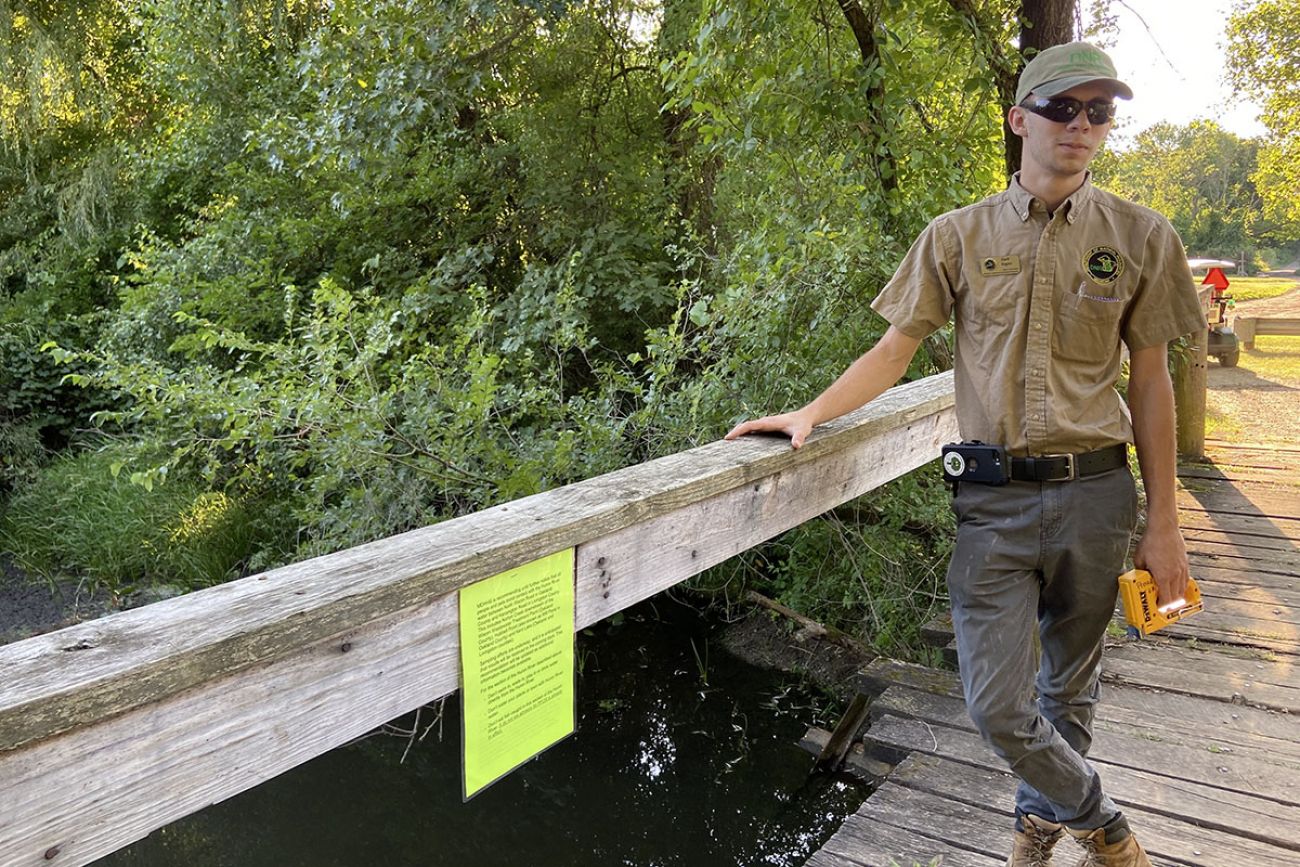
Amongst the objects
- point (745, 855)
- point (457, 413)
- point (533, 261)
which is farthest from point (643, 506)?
point (533, 261)

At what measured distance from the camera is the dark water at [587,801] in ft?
15.3

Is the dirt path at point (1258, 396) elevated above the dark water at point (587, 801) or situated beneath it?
elevated above

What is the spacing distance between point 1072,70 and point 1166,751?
7.18ft

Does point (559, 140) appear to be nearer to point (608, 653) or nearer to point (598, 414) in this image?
point (598, 414)

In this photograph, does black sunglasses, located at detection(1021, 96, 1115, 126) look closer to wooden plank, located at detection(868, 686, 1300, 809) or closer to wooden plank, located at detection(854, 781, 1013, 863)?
wooden plank, located at detection(854, 781, 1013, 863)

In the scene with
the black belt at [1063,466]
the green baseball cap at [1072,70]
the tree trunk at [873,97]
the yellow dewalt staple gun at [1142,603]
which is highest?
the tree trunk at [873,97]

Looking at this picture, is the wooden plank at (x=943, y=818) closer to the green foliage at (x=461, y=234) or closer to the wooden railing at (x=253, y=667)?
the wooden railing at (x=253, y=667)

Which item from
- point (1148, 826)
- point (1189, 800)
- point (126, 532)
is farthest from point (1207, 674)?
point (126, 532)

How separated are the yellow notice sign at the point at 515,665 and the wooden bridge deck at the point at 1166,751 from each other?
1182mm

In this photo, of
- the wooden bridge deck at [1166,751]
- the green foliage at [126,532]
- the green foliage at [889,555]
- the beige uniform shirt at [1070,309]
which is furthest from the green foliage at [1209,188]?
the beige uniform shirt at [1070,309]

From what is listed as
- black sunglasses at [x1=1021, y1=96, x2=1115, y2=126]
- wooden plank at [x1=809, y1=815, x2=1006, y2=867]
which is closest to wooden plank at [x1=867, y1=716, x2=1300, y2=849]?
wooden plank at [x1=809, y1=815, x2=1006, y2=867]

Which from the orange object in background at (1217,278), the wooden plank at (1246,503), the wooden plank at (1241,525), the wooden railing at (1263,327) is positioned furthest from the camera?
the wooden railing at (1263,327)

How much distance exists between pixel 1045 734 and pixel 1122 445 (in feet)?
2.24

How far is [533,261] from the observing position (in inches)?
341
